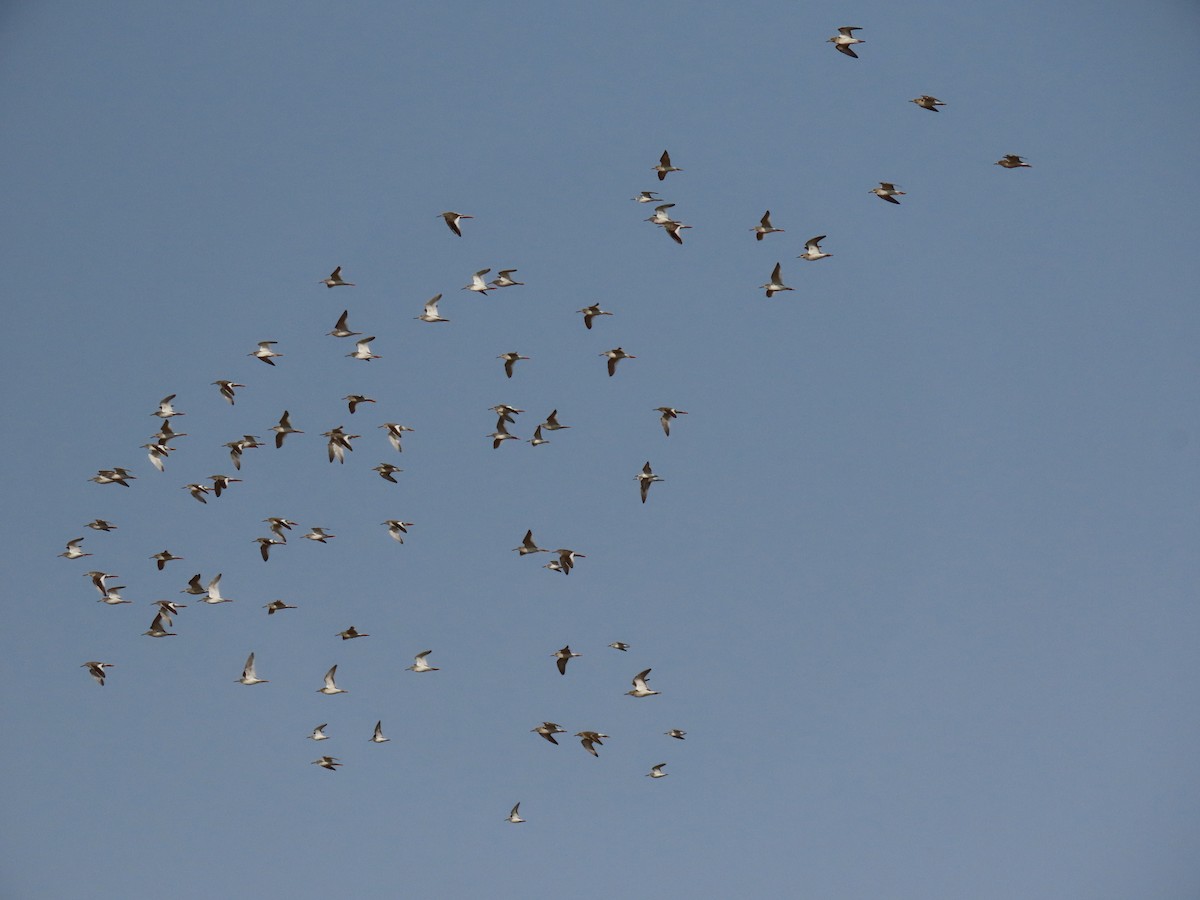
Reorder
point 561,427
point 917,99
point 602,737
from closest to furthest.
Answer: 1. point 917,99
2. point 602,737
3. point 561,427

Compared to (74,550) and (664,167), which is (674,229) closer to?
(664,167)

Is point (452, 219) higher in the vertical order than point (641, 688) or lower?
higher

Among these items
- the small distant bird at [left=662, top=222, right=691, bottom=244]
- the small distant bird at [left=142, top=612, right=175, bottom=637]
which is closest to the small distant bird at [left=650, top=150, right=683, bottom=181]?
the small distant bird at [left=662, top=222, right=691, bottom=244]

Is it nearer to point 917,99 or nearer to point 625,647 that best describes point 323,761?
point 625,647

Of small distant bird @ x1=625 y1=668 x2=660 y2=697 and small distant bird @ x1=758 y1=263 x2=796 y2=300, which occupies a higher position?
small distant bird @ x1=758 y1=263 x2=796 y2=300

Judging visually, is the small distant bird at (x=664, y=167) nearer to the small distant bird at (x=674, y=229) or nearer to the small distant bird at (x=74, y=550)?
the small distant bird at (x=674, y=229)

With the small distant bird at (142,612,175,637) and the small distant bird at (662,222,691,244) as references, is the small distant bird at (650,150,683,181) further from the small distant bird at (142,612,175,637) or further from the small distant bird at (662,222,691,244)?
the small distant bird at (142,612,175,637)

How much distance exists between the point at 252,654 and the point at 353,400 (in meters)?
10.5

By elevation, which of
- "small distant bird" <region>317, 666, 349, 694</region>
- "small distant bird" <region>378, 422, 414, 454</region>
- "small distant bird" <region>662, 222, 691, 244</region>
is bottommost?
"small distant bird" <region>317, 666, 349, 694</region>

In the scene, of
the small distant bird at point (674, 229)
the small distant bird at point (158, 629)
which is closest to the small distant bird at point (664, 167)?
the small distant bird at point (674, 229)

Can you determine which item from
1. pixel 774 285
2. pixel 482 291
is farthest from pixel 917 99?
pixel 482 291

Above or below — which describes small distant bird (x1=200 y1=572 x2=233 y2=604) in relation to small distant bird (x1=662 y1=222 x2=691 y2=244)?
below

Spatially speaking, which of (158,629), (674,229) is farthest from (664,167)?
(158,629)

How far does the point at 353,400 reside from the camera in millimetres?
79062
